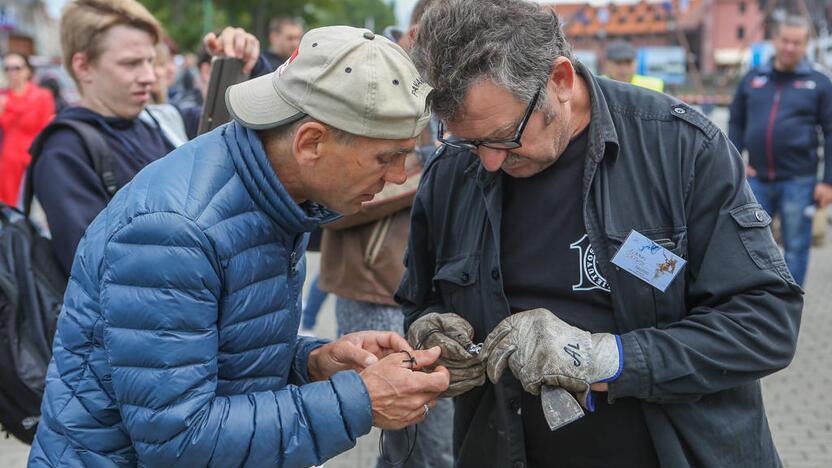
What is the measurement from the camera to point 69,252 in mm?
2721

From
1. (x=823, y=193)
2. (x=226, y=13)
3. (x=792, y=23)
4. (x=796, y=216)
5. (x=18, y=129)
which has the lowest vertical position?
(x=226, y=13)

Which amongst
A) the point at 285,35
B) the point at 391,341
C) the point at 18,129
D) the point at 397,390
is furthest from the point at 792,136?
the point at 18,129

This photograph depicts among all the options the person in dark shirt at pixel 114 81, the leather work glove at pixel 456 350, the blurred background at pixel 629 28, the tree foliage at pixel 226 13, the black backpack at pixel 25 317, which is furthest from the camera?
the tree foliage at pixel 226 13

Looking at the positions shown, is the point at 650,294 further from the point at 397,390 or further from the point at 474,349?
the point at 397,390

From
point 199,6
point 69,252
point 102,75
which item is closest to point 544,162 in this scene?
point 69,252

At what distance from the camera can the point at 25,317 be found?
2.67 m

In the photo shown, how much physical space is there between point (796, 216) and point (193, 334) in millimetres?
5567

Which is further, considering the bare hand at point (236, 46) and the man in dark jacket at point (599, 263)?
the bare hand at point (236, 46)

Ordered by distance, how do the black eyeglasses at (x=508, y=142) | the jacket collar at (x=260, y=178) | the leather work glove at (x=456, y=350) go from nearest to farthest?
the jacket collar at (x=260, y=178) < the black eyeglasses at (x=508, y=142) < the leather work glove at (x=456, y=350)

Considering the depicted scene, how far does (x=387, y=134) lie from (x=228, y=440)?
654mm

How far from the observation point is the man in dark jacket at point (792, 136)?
604 centimetres

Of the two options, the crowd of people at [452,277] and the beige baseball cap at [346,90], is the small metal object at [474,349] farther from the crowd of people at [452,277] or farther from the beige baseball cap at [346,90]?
the beige baseball cap at [346,90]

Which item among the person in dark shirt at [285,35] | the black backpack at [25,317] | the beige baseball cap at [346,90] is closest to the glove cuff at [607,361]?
the beige baseball cap at [346,90]

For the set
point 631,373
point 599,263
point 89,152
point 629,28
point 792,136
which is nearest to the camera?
point 631,373
